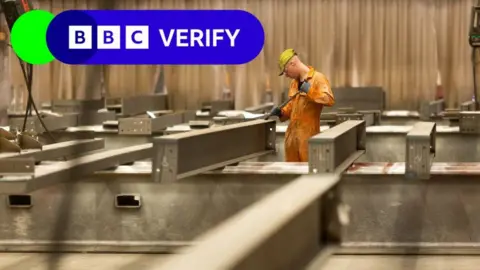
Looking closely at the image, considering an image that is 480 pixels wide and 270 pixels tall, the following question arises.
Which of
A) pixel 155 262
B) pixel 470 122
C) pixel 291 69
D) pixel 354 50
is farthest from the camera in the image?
pixel 354 50

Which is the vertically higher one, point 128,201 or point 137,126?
point 137,126

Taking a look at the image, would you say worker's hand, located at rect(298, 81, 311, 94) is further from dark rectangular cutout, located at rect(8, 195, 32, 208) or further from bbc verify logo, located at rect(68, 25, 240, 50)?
dark rectangular cutout, located at rect(8, 195, 32, 208)

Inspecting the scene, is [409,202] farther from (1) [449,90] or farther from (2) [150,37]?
(1) [449,90]

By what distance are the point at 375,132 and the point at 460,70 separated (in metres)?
2.53

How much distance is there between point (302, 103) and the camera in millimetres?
5207

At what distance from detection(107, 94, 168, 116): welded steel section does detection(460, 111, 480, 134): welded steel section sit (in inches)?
122

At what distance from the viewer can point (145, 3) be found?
28.9ft

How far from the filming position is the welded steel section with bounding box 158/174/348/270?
4.47ft

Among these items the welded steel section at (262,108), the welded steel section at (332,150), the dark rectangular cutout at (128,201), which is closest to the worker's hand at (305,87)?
the welded steel section at (332,150)

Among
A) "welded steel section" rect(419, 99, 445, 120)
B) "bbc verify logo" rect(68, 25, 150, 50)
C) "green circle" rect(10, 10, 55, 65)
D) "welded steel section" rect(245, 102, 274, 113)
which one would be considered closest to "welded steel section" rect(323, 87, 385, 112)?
"welded steel section" rect(419, 99, 445, 120)

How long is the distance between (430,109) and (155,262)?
13.8 feet

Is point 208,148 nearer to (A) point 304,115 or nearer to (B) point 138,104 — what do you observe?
(A) point 304,115

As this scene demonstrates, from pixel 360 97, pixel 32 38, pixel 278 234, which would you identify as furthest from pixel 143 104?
pixel 278 234

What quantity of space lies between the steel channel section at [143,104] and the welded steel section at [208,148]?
10.8 feet
